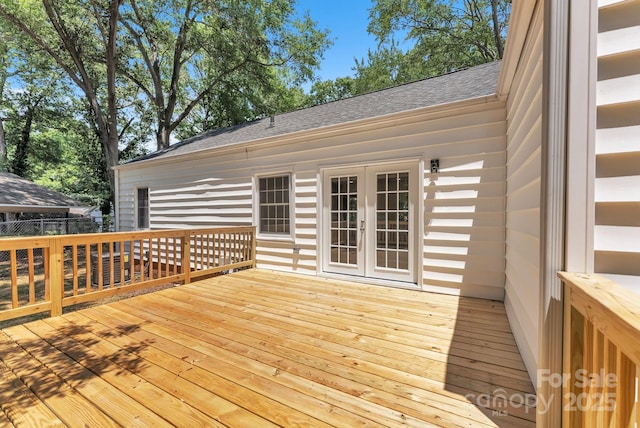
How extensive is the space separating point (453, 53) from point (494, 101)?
11.6 m

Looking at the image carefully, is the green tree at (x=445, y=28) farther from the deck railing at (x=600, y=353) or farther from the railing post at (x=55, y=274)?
the railing post at (x=55, y=274)

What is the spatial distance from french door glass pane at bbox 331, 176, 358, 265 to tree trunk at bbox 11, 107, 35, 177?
20.6m

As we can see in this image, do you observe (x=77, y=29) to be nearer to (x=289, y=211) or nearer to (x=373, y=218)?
(x=289, y=211)

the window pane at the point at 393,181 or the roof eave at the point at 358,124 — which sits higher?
the roof eave at the point at 358,124

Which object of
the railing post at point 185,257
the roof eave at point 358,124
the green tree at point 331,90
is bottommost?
the railing post at point 185,257

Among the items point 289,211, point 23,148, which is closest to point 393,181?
point 289,211

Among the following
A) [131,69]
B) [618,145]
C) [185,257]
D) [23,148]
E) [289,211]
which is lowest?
[185,257]

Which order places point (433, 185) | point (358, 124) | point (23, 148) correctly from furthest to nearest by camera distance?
point (23, 148) → point (358, 124) → point (433, 185)

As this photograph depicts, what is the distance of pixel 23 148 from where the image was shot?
17.0 m

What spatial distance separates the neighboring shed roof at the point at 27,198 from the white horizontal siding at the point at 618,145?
54.7 ft

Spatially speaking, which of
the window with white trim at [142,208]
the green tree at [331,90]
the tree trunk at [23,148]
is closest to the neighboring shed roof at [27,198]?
the tree trunk at [23,148]

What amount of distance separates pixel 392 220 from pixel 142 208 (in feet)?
24.2

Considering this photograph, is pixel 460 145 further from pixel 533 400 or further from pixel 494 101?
pixel 533 400

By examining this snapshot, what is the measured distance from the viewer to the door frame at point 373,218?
404 cm
